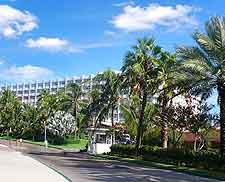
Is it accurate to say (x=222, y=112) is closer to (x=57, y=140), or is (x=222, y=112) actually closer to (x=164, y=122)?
(x=164, y=122)

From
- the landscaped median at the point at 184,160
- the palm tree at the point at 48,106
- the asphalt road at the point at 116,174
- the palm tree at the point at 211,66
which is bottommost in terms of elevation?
the asphalt road at the point at 116,174

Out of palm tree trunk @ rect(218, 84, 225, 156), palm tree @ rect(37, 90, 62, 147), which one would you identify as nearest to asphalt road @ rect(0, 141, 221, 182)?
palm tree trunk @ rect(218, 84, 225, 156)

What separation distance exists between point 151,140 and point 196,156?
2211 centimetres

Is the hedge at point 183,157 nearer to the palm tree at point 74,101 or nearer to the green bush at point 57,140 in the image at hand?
the green bush at point 57,140

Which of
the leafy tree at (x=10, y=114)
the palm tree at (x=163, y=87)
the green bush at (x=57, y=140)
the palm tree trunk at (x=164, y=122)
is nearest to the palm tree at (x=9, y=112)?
the leafy tree at (x=10, y=114)

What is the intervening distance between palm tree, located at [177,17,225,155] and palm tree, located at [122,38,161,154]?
12.7m

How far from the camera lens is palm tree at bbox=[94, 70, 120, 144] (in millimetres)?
63625

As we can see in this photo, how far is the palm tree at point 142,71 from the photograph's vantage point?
46.4 m

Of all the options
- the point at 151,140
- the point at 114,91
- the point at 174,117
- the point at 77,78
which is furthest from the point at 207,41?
the point at 77,78

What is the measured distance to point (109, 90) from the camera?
64688mm

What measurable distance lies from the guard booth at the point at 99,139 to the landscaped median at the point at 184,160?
8637mm

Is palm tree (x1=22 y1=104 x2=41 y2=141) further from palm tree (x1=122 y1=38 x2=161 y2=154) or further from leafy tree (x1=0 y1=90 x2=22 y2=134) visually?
palm tree (x1=122 y1=38 x2=161 y2=154)

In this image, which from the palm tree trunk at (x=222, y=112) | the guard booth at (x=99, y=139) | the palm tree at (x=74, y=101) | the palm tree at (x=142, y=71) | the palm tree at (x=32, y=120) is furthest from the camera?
the palm tree at (x=32, y=120)

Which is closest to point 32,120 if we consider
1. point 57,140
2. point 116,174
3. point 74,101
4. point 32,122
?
point 32,122
